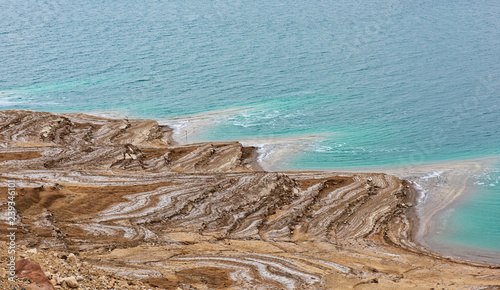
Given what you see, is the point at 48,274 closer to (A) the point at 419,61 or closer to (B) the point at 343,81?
(B) the point at 343,81

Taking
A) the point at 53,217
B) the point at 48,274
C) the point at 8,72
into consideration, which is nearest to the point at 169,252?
the point at 53,217

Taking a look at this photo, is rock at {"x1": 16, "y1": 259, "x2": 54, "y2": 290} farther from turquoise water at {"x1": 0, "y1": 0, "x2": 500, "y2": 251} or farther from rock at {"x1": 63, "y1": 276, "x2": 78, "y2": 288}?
turquoise water at {"x1": 0, "y1": 0, "x2": 500, "y2": 251}

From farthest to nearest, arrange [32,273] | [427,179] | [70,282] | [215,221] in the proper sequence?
[427,179] < [215,221] < [70,282] < [32,273]

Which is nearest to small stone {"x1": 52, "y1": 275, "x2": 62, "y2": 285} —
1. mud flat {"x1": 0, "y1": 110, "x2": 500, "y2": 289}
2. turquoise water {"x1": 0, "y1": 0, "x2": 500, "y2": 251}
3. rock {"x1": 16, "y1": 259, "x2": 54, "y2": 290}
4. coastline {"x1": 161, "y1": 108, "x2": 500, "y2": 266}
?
rock {"x1": 16, "y1": 259, "x2": 54, "y2": 290}

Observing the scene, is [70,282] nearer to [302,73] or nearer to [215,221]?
[215,221]

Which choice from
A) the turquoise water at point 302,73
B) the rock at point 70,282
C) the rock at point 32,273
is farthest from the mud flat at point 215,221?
the turquoise water at point 302,73

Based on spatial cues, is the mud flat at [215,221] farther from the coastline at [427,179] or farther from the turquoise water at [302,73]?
the turquoise water at [302,73]

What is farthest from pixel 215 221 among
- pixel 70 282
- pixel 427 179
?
pixel 427 179

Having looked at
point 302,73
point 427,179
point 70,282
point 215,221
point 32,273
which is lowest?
point 70,282
